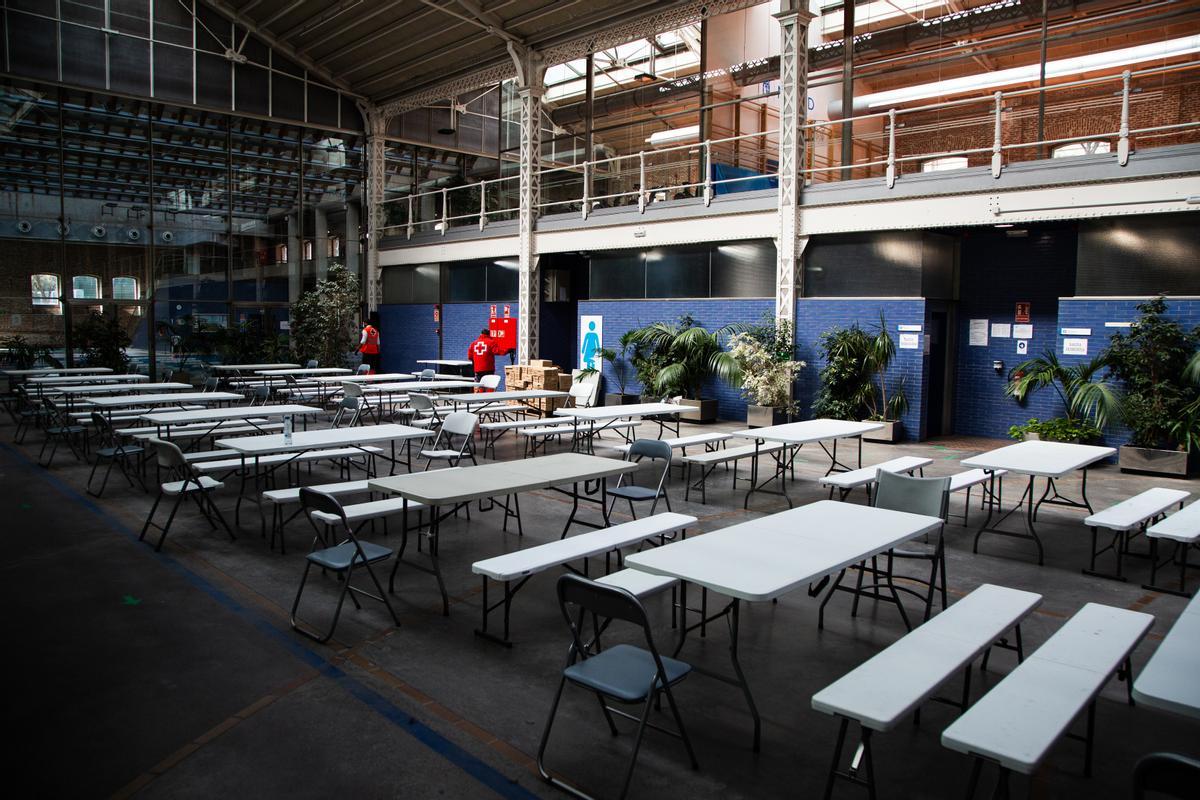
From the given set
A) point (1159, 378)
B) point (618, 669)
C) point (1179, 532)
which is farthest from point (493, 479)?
point (1159, 378)

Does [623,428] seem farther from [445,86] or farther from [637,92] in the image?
[445,86]

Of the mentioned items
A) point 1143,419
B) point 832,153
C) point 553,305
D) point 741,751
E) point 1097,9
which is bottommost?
point 741,751

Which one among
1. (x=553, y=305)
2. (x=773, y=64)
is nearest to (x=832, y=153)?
(x=773, y=64)

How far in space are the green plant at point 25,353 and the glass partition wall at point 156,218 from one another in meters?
0.16

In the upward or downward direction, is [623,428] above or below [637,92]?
below

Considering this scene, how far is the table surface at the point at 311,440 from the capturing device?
6863 millimetres

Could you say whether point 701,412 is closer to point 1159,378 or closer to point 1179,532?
point 1159,378

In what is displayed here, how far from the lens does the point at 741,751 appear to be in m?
3.66

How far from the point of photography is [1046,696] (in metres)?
3.06

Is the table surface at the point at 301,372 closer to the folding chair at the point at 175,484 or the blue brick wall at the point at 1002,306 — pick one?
the folding chair at the point at 175,484

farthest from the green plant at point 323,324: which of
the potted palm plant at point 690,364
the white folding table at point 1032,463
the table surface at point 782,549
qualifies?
the table surface at point 782,549

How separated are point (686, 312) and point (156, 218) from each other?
41.1 feet

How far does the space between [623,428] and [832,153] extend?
7179 mm

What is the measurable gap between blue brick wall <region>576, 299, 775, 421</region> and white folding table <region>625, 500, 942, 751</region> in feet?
32.3
